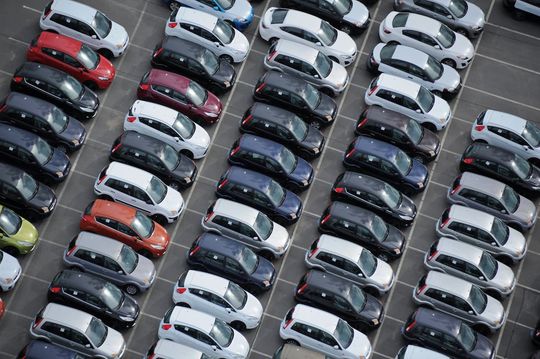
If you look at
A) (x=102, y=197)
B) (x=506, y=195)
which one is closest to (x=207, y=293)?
(x=102, y=197)

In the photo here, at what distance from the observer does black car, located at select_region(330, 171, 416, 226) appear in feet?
185

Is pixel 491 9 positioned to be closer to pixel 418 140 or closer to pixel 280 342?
pixel 418 140

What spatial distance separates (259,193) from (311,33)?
942 cm

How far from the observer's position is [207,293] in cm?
5316

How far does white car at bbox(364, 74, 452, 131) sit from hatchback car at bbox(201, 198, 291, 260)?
28.2ft

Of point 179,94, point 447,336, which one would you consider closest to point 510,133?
point 447,336

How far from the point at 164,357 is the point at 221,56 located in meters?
16.8

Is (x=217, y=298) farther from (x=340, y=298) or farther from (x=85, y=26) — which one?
(x=85, y=26)

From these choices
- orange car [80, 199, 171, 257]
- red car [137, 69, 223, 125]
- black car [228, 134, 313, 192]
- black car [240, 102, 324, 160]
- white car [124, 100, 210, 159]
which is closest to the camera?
orange car [80, 199, 171, 257]

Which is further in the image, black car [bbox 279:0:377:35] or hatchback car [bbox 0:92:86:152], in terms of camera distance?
black car [bbox 279:0:377:35]

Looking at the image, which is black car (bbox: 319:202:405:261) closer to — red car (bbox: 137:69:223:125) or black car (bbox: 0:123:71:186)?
red car (bbox: 137:69:223:125)

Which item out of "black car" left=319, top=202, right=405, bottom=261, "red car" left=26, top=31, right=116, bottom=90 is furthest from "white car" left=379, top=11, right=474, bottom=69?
"red car" left=26, top=31, right=116, bottom=90

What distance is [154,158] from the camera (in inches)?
2219

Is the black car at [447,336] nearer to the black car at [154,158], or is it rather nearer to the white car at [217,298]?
the white car at [217,298]
